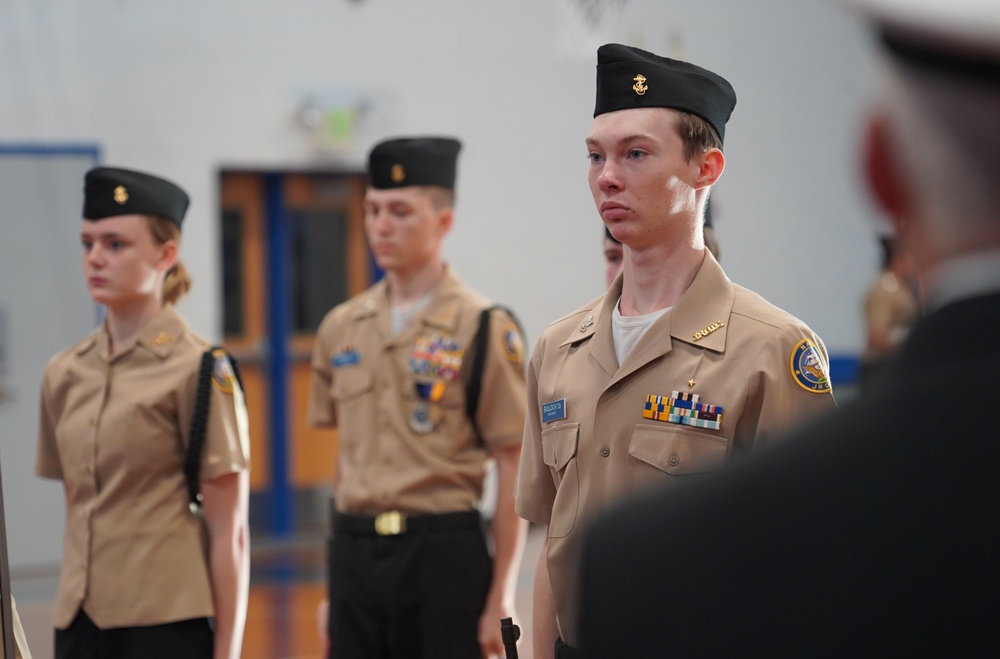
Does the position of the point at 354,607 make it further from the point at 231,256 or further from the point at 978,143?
the point at 231,256

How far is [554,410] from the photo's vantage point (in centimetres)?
197

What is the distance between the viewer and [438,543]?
125 inches

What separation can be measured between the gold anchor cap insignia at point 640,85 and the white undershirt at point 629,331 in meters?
0.34

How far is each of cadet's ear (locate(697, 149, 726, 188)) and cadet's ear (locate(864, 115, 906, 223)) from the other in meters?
1.21

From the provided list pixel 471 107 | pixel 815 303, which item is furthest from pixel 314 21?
pixel 815 303

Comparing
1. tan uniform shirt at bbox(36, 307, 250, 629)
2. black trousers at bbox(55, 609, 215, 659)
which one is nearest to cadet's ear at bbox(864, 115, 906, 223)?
tan uniform shirt at bbox(36, 307, 250, 629)

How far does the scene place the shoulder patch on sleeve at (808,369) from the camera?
176 centimetres

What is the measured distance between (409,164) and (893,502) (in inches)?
118

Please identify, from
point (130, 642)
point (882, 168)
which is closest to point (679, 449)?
point (882, 168)

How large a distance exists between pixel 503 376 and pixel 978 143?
261 centimetres

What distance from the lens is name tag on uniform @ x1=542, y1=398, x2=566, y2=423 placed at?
1957 mm

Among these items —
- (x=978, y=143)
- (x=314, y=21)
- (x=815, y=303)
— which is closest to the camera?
(x=978, y=143)

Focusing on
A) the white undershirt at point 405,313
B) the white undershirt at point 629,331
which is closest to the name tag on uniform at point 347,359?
the white undershirt at point 405,313

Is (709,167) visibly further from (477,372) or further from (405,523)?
(405,523)
